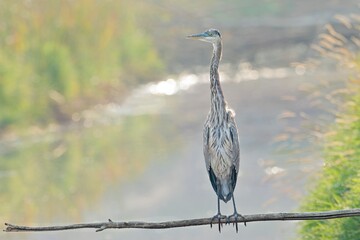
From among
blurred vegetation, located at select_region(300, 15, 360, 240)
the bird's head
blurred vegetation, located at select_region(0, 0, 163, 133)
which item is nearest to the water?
blurred vegetation, located at select_region(0, 0, 163, 133)

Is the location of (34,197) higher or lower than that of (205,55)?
lower

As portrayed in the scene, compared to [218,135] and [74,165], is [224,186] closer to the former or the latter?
[218,135]

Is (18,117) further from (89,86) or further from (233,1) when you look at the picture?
(233,1)

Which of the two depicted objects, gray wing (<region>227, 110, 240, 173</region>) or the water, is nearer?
gray wing (<region>227, 110, 240, 173</region>)

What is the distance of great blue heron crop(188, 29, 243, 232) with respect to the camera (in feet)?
20.9

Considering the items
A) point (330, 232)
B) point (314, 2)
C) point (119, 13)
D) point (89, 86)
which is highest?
point (314, 2)

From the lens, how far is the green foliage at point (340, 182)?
707 centimetres

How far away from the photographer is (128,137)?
49.2ft

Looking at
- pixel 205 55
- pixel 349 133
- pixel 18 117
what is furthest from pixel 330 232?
pixel 205 55

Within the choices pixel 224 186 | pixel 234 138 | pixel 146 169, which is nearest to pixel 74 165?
pixel 146 169

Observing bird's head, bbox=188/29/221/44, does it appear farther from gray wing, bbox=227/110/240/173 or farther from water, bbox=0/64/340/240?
water, bbox=0/64/340/240

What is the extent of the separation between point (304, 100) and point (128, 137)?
10.0 ft

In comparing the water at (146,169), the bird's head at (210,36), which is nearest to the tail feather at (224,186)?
the bird's head at (210,36)

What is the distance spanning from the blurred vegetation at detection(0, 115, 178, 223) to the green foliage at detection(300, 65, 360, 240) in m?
3.13
